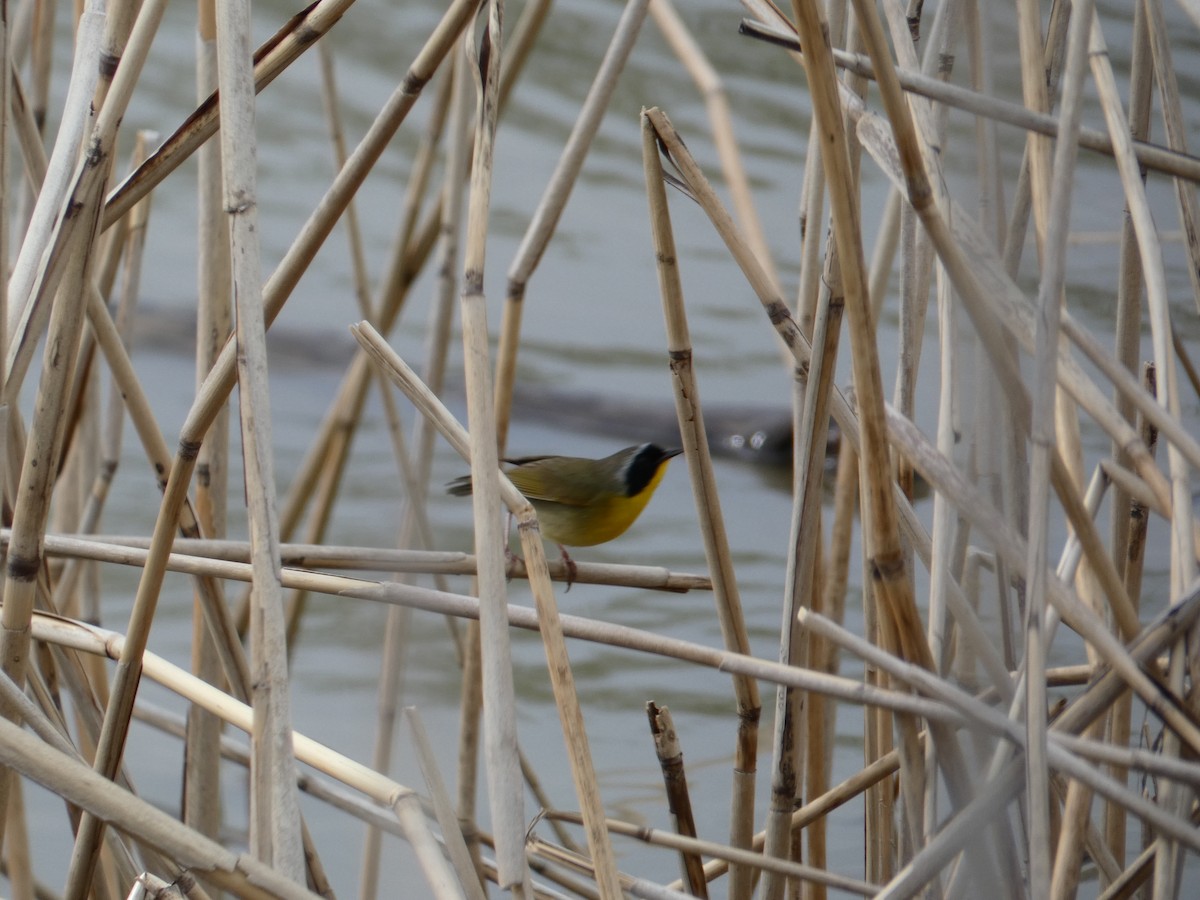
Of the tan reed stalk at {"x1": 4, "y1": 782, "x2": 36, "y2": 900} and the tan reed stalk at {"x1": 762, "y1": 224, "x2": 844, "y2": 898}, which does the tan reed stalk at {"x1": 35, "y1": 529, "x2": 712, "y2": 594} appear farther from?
the tan reed stalk at {"x1": 4, "y1": 782, "x2": 36, "y2": 900}

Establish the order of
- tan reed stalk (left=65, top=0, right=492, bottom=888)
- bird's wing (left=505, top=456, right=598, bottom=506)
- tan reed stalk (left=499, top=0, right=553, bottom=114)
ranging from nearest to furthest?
tan reed stalk (left=65, top=0, right=492, bottom=888) → tan reed stalk (left=499, top=0, right=553, bottom=114) → bird's wing (left=505, top=456, right=598, bottom=506)

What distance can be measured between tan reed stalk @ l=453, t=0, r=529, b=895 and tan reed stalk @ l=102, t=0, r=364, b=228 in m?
0.18

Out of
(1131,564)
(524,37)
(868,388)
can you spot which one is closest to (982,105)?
(868,388)

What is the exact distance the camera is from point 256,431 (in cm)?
106

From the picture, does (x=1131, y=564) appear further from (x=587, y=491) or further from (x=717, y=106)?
(x=587, y=491)

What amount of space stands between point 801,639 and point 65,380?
2.70 ft

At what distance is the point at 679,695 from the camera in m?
3.44

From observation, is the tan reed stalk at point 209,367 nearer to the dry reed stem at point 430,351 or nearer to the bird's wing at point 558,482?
the dry reed stem at point 430,351

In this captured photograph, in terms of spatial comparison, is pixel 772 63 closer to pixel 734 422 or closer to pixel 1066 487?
pixel 734 422

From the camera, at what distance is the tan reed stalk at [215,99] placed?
1.22m

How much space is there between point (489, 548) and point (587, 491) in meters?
1.82

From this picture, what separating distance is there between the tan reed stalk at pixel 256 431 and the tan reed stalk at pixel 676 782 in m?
0.49

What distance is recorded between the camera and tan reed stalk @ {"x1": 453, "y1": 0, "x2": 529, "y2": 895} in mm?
1084

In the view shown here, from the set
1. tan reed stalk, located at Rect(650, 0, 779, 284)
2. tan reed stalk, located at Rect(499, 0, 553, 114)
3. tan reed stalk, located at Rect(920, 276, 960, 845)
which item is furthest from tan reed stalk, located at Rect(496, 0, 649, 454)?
tan reed stalk, located at Rect(920, 276, 960, 845)
